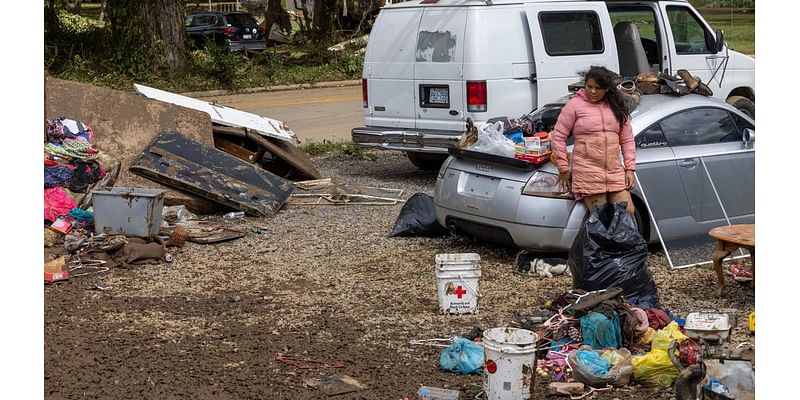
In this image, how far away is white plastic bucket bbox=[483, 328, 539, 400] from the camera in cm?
588

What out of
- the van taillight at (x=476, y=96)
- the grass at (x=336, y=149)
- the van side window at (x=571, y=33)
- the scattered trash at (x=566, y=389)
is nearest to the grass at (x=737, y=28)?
the grass at (x=336, y=149)

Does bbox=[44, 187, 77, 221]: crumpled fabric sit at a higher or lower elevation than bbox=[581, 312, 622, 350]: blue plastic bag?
higher

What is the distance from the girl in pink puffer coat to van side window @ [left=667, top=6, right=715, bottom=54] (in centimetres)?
563

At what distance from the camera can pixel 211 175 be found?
38.0ft

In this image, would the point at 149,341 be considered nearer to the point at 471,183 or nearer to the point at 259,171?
the point at 471,183

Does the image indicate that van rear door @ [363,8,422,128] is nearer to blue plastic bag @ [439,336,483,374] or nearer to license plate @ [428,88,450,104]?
license plate @ [428,88,450,104]

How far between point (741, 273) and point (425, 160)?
21.3 feet

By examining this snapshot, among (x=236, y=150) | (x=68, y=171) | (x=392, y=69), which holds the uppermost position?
(x=392, y=69)

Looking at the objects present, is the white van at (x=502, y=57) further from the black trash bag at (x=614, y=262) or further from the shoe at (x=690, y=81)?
the black trash bag at (x=614, y=262)

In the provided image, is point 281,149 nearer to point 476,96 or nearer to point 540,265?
point 476,96

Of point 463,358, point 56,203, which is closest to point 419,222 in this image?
point 56,203

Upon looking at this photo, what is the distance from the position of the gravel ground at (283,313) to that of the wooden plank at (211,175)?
0.61m

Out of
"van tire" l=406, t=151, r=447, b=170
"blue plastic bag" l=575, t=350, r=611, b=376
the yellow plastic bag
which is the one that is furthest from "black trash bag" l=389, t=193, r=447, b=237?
the yellow plastic bag

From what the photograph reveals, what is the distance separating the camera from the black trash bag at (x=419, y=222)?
10391 millimetres
